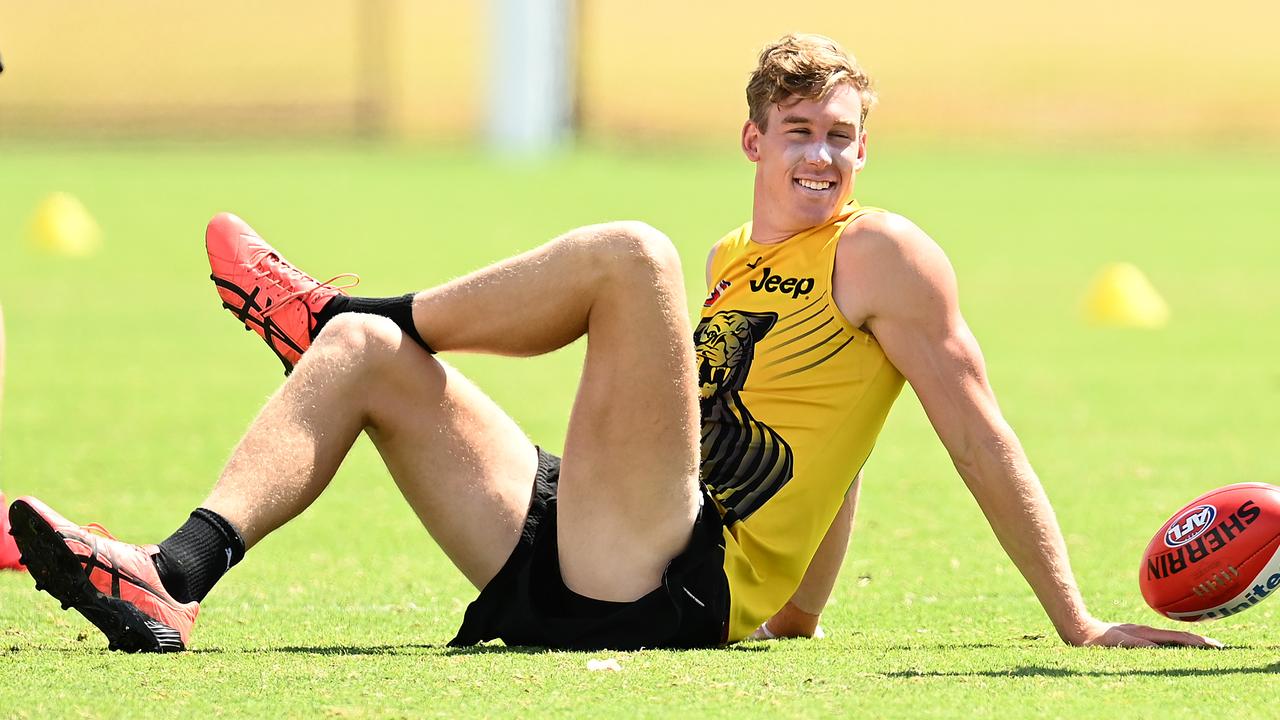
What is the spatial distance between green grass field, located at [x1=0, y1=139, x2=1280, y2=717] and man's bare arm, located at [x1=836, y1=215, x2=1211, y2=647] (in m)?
0.15

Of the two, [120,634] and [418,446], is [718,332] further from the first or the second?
[120,634]

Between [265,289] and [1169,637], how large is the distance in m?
2.34

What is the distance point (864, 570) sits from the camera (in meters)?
5.84

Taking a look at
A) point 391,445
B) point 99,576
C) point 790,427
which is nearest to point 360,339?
point 391,445

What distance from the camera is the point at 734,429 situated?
457cm

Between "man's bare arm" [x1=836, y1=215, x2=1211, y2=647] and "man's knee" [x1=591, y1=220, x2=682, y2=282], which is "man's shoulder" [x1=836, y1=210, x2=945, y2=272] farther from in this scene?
"man's knee" [x1=591, y1=220, x2=682, y2=282]

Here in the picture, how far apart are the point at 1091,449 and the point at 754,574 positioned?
162 inches

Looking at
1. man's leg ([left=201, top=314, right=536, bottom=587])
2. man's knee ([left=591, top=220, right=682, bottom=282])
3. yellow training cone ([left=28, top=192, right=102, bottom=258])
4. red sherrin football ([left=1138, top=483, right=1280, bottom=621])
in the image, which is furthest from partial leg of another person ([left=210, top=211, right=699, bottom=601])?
yellow training cone ([left=28, top=192, right=102, bottom=258])

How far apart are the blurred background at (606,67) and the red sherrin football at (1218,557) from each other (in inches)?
1083

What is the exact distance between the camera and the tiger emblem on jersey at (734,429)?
4.50 meters

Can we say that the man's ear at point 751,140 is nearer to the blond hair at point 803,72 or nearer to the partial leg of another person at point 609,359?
the blond hair at point 803,72

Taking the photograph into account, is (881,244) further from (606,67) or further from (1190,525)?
(606,67)

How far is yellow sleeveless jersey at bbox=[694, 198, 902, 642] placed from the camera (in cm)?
447

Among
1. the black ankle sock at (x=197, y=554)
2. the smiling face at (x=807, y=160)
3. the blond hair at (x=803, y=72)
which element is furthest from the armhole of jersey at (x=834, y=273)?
the black ankle sock at (x=197, y=554)
